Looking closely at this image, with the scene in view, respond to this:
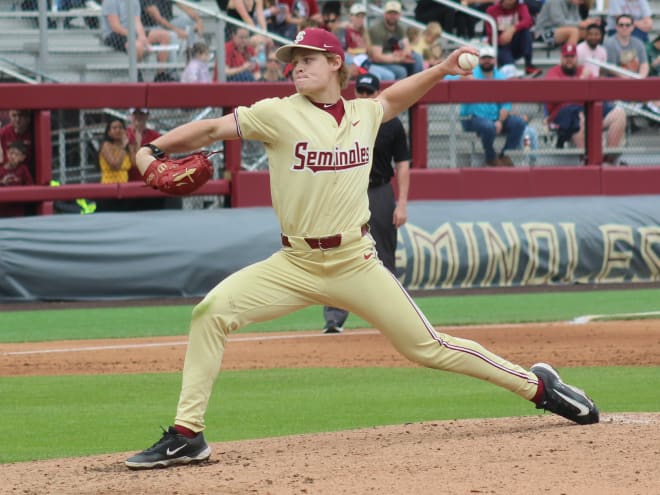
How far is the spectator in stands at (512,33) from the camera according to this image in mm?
19219

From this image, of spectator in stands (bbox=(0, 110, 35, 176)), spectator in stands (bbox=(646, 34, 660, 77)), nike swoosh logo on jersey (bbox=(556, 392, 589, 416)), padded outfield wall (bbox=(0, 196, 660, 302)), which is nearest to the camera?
nike swoosh logo on jersey (bbox=(556, 392, 589, 416))

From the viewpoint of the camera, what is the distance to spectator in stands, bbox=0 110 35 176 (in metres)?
14.7

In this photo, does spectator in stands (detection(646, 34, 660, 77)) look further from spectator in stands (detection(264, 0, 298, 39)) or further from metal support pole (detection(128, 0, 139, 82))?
metal support pole (detection(128, 0, 139, 82))

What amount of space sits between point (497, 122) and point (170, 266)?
469 centimetres

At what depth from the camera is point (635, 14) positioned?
20.5m

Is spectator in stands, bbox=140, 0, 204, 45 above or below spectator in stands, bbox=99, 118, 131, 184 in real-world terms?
above

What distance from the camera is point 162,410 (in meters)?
8.11

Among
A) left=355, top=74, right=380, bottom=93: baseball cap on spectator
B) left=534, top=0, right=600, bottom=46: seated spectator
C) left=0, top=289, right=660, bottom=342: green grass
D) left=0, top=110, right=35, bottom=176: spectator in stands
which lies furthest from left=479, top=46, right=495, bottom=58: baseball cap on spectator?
left=355, top=74, right=380, bottom=93: baseball cap on spectator

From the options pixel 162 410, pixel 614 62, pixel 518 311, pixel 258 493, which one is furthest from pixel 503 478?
pixel 614 62

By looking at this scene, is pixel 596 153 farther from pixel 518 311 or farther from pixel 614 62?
pixel 518 311

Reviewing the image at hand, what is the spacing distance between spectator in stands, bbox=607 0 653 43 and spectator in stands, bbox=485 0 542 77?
159 cm

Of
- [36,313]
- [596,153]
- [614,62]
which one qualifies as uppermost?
[614,62]

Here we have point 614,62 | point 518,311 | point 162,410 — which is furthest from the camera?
point 614,62

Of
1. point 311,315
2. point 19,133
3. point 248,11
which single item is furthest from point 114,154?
point 248,11
